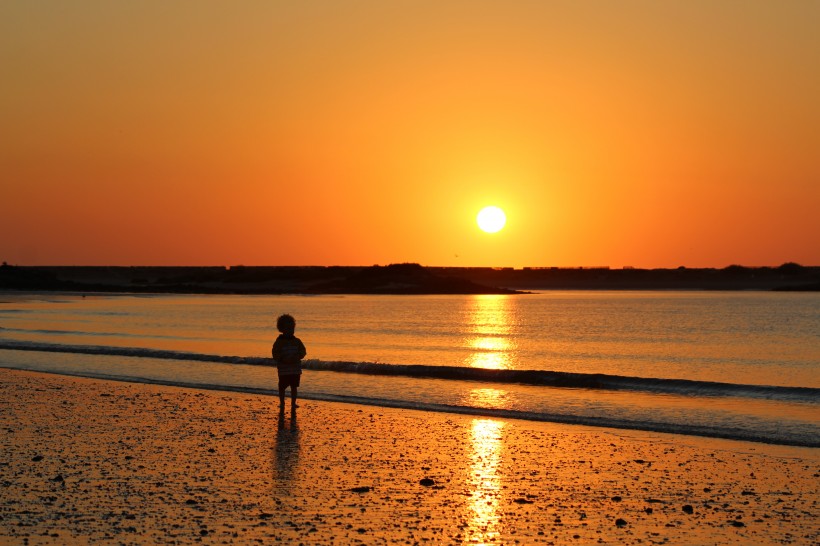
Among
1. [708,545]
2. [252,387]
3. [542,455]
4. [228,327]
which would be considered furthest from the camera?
[228,327]

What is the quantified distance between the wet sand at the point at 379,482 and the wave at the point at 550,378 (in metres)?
9.90

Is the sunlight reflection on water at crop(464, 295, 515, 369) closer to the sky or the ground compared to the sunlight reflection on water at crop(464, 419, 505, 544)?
closer to the sky

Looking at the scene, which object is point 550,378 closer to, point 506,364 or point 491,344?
point 506,364

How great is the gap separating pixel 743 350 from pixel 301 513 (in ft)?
133

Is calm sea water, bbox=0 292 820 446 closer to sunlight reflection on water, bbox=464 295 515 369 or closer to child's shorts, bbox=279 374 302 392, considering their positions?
sunlight reflection on water, bbox=464 295 515 369

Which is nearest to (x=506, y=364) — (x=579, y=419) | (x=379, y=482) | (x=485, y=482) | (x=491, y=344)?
(x=491, y=344)

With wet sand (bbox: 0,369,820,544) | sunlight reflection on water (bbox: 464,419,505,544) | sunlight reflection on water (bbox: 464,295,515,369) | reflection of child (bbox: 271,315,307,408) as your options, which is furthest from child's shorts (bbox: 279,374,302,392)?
sunlight reflection on water (bbox: 464,295,515,369)

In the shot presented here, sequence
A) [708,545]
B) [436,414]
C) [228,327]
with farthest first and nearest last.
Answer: [228,327]
[436,414]
[708,545]

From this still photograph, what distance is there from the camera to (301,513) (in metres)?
11.5

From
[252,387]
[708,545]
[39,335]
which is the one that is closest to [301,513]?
[708,545]

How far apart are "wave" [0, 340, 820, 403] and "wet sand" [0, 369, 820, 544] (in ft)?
32.5

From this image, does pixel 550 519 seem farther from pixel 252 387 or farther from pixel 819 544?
pixel 252 387

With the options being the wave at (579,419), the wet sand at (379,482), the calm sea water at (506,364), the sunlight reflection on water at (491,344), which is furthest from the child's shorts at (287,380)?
the sunlight reflection on water at (491,344)

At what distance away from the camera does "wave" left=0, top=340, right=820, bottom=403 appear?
28.0m
